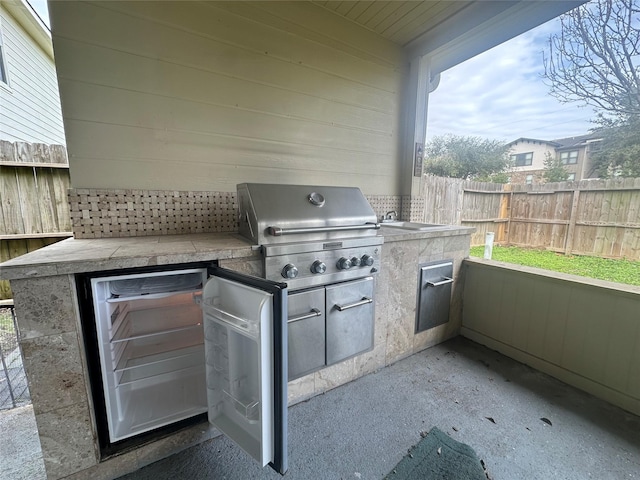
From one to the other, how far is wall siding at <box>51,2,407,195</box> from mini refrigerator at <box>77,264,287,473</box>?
79cm

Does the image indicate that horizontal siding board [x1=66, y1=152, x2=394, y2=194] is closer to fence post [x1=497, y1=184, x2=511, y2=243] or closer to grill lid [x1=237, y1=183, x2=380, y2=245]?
grill lid [x1=237, y1=183, x2=380, y2=245]

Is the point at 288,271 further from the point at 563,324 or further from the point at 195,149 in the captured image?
the point at 563,324

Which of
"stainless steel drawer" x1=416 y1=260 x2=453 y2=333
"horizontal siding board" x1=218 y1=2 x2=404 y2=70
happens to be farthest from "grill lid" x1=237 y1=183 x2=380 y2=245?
"horizontal siding board" x1=218 y1=2 x2=404 y2=70

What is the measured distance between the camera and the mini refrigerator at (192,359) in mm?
991

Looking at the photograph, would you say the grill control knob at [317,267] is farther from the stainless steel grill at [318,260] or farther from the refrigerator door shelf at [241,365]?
the refrigerator door shelf at [241,365]

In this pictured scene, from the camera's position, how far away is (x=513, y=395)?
67.6 inches

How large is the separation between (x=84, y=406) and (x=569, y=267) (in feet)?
9.88

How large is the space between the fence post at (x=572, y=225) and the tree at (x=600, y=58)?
527 millimetres

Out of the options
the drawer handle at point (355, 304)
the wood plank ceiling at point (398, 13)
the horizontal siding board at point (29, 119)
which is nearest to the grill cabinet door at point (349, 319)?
the drawer handle at point (355, 304)

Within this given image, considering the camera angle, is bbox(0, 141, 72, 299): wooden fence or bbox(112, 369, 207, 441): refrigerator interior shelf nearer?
bbox(112, 369, 207, 441): refrigerator interior shelf

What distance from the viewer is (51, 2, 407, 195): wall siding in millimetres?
1498

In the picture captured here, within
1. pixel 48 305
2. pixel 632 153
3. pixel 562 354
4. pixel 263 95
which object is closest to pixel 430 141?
pixel 632 153

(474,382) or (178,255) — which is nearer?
(178,255)

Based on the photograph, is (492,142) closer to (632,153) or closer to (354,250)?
(632,153)
